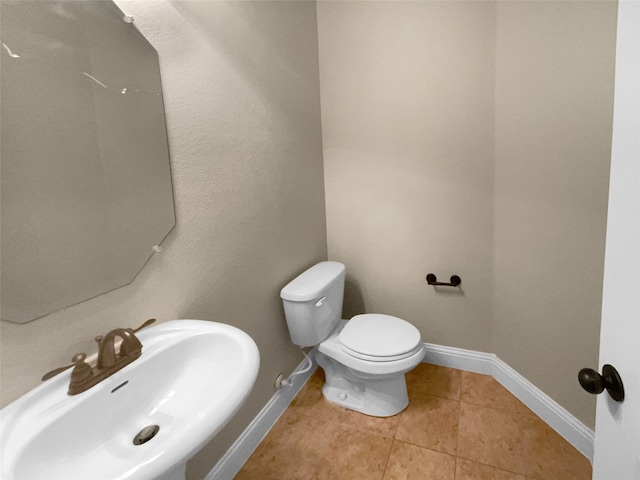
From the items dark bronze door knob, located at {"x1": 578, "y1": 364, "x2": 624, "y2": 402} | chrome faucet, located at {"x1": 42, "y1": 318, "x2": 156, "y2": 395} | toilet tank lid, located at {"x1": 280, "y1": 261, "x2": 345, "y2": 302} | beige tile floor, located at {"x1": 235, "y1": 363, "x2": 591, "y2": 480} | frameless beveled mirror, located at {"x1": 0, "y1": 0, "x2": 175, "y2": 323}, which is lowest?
beige tile floor, located at {"x1": 235, "y1": 363, "x2": 591, "y2": 480}

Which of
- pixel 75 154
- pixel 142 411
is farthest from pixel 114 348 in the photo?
pixel 75 154

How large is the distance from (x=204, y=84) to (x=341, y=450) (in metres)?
1.67

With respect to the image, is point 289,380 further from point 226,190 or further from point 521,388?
point 521,388

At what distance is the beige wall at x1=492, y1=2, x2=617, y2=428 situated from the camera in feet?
4.30

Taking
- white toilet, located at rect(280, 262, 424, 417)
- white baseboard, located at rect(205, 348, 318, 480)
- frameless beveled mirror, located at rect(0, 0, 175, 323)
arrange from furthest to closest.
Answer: white toilet, located at rect(280, 262, 424, 417) → white baseboard, located at rect(205, 348, 318, 480) → frameless beveled mirror, located at rect(0, 0, 175, 323)

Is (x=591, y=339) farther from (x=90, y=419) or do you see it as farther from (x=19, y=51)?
(x=19, y=51)

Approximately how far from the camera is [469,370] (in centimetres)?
216

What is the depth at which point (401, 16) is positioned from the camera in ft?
6.21

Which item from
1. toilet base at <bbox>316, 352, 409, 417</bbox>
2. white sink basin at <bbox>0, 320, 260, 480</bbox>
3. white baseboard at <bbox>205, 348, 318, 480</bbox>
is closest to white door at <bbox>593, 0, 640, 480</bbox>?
white sink basin at <bbox>0, 320, 260, 480</bbox>

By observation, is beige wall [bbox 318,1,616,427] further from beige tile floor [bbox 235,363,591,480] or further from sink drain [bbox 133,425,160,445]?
sink drain [bbox 133,425,160,445]

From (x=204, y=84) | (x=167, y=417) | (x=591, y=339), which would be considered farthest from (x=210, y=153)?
(x=591, y=339)

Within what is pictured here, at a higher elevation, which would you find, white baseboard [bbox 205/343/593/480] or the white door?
the white door

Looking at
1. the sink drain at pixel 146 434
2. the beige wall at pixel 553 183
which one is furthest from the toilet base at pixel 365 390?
the sink drain at pixel 146 434

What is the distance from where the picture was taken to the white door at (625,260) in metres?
0.52
